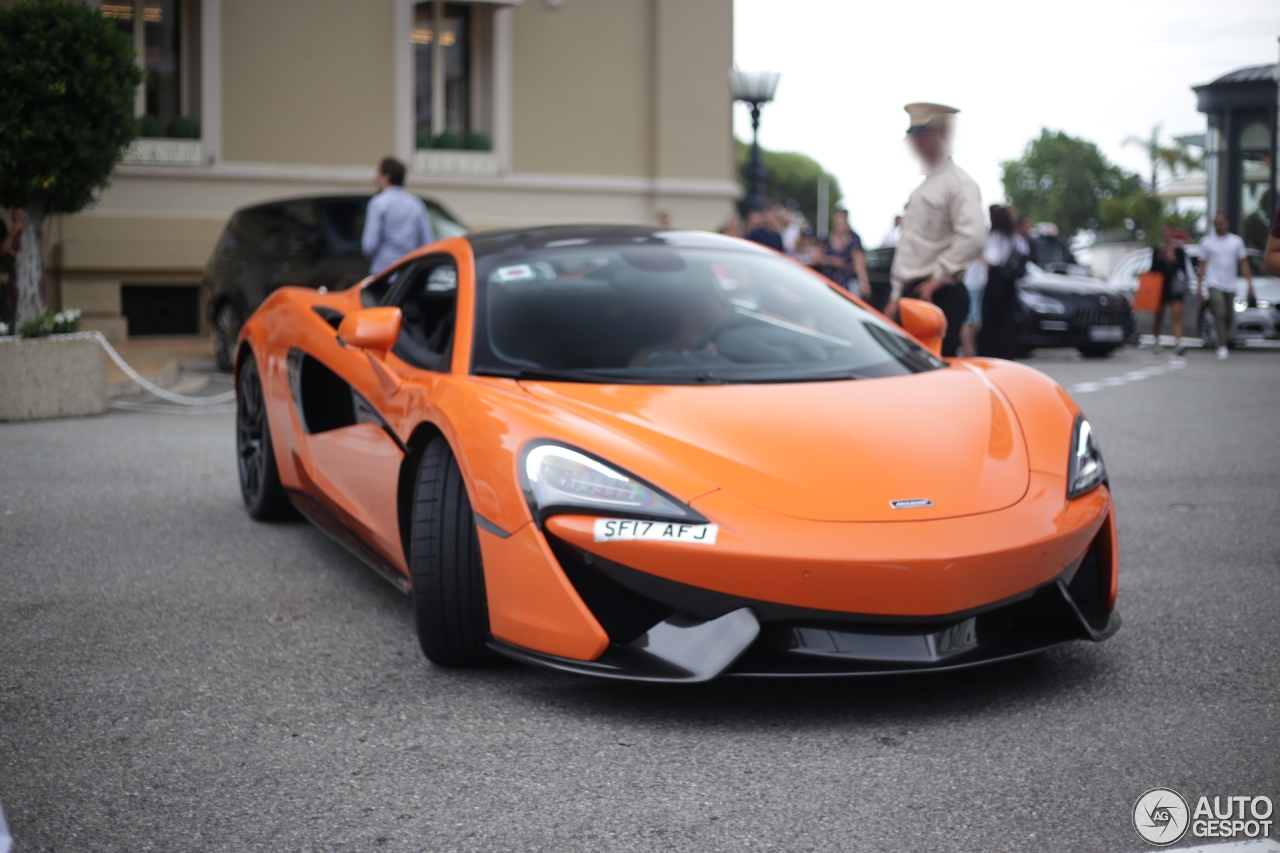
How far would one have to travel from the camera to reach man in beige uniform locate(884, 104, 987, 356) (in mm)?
6492

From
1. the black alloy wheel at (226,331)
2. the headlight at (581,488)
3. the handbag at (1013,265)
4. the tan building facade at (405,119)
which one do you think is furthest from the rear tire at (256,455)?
A: the tan building facade at (405,119)

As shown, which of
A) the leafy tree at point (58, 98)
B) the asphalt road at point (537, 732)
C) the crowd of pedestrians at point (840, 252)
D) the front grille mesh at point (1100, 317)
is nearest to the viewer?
the asphalt road at point (537, 732)

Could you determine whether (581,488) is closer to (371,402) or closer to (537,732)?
(537,732)

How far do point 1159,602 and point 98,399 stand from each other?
7492 millimetres

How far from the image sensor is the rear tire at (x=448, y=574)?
11.3 ft

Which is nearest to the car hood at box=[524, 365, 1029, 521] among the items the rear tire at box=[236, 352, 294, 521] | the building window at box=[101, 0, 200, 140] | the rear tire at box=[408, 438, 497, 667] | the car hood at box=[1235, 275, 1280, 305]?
the rear tire at box=[408, 438, 497, 667]

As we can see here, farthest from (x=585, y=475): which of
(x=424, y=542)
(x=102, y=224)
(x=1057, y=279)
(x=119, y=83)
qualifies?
(x=102, y=224)

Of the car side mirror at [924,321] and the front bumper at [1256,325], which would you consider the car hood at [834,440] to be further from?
the front bumper at [1256,325]

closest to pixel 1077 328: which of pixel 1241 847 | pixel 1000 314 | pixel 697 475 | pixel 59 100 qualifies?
pixel 1000 314

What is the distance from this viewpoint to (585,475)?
3205mm

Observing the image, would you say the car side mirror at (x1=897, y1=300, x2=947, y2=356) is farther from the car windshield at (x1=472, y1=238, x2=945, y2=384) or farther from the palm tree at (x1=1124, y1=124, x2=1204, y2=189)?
the palm tree at (x1=1124, y1=124, x2=1204, y2=189)

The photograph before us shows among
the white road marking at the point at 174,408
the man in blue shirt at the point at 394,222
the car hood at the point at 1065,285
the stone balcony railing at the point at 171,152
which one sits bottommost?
the white road marking at the point at 174,408

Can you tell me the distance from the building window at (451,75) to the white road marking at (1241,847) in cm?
1692

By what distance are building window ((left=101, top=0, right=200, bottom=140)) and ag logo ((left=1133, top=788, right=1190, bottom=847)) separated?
16453 millimetres
